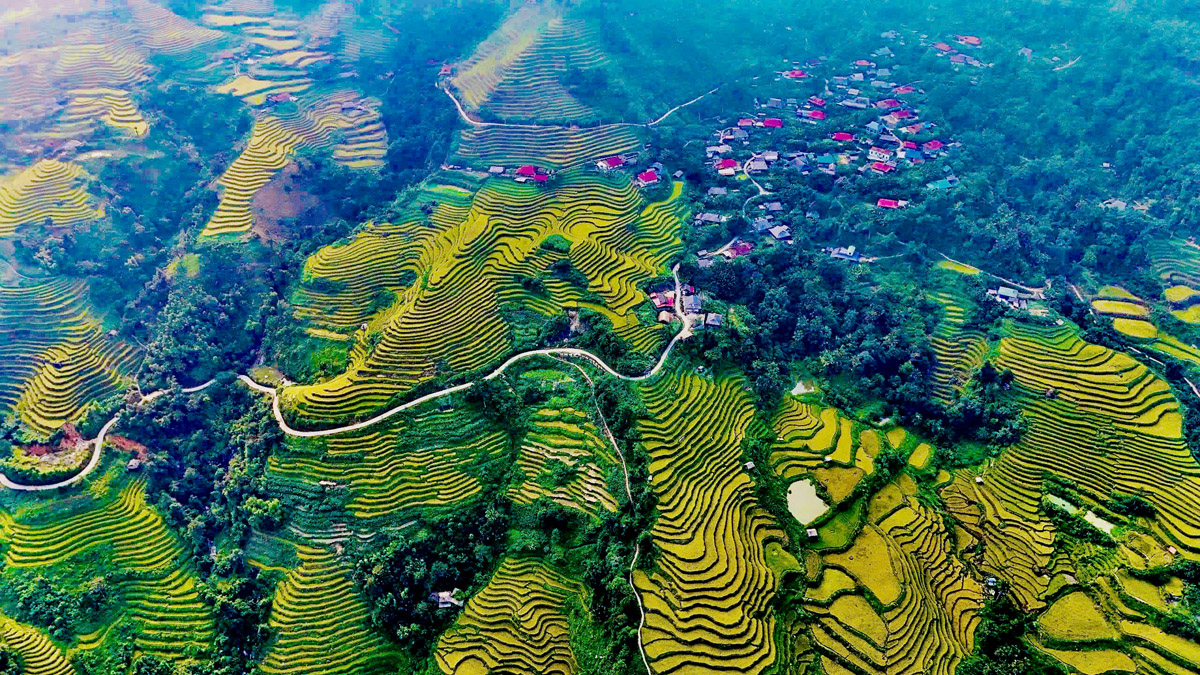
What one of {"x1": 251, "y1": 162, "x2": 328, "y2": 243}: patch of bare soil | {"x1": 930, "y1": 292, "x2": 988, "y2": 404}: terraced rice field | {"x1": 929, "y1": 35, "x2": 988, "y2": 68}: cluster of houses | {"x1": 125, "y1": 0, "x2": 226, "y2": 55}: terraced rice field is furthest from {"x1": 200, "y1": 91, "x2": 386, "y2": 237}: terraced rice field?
{"x1": 929, "y1": 35, "x2": 988, "y2": 68}: cluster of houses

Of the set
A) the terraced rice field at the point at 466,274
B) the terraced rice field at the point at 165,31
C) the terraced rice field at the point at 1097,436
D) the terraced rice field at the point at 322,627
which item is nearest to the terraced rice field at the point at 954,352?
the terraced rice field at the point at 1097,436

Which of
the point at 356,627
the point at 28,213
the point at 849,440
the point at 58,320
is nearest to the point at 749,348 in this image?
the point at 849,440

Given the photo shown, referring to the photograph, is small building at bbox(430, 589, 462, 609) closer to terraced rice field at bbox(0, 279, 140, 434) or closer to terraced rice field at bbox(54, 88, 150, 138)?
terraced rice field at bbox(0, 279, 140, 434)

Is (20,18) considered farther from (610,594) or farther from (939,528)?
(939,528)

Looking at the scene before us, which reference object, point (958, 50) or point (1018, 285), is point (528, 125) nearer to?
point (1018, 285)

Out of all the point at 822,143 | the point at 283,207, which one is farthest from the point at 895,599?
the point at 283,207

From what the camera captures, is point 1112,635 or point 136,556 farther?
point 136,556

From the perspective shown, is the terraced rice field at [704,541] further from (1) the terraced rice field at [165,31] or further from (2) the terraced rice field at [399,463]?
(1) the terraced rice field at [165,31]

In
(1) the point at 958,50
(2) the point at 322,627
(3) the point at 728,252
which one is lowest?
(2) the point at 322,627
